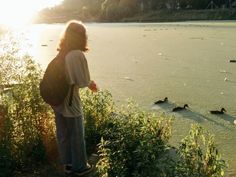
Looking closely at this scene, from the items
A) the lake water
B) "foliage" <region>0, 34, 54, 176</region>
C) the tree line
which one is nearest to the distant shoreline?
the tree line

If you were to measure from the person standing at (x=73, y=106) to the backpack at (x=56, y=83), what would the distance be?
0.05m

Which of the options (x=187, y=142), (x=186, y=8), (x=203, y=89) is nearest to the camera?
(x=187, y=142)

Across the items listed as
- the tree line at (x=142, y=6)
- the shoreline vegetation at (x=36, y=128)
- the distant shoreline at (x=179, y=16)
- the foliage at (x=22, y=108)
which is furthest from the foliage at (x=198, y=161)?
the tree line at (x=142, y=6)

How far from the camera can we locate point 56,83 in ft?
16.1

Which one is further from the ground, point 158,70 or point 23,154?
point 23,154

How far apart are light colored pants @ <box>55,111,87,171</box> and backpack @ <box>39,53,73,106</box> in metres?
0.26

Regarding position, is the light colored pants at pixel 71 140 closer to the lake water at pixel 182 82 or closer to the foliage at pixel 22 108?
the foliage at pixel 22 108

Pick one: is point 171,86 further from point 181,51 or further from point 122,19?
point 122,19

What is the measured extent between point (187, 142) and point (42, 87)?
158 centimetres

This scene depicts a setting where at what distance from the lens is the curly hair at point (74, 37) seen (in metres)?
4.85

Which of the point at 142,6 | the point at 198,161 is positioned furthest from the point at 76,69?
the point at 142,6

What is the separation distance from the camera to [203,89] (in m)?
10.9

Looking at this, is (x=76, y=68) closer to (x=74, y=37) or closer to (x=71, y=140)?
(x=74, y=37)

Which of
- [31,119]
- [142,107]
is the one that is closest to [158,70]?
[142,107]
